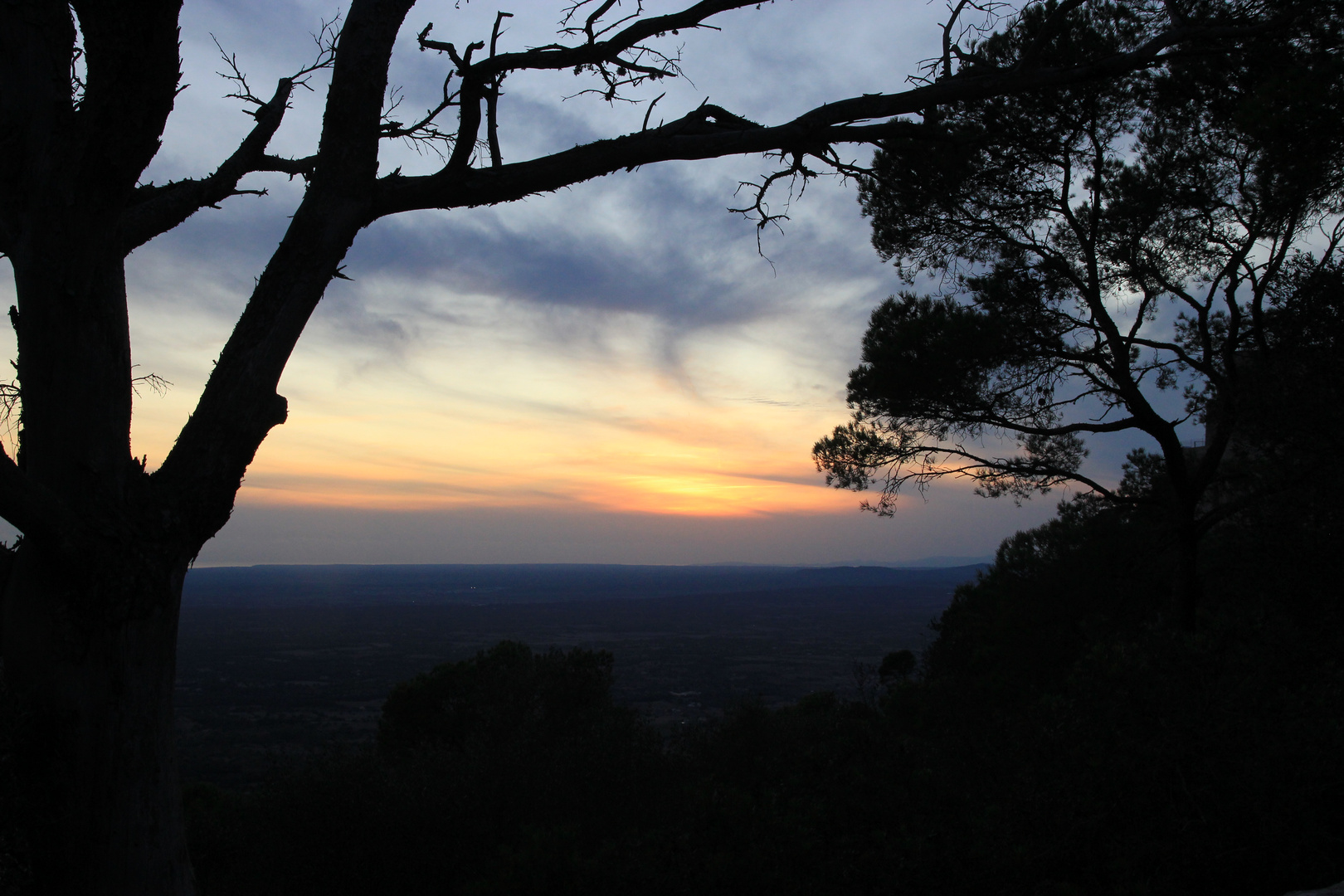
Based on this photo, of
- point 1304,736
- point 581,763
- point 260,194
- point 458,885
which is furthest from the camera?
point 581,763

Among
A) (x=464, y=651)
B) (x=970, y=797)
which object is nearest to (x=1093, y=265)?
(x=970, y=797)

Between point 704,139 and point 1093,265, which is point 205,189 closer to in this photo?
point 704,139

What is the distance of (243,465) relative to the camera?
298 centimetres

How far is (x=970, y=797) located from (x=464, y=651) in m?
86.1

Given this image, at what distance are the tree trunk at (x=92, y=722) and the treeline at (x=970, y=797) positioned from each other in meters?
3.54

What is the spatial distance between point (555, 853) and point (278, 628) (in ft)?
440

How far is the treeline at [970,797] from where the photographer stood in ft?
15.1

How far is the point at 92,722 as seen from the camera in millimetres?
2613

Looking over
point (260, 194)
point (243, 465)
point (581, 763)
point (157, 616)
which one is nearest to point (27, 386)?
point (243, 465)

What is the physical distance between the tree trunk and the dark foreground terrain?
870 centimetres

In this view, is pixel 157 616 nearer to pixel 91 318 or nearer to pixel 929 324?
pixel 91 318

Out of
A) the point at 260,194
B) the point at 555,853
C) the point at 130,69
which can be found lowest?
the point at 555,853

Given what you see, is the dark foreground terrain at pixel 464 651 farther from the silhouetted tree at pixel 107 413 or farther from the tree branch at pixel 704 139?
the tree branch at pixel 704 139

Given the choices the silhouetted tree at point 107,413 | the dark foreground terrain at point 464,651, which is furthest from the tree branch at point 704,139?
the dark foreground terrain at point 464,651
